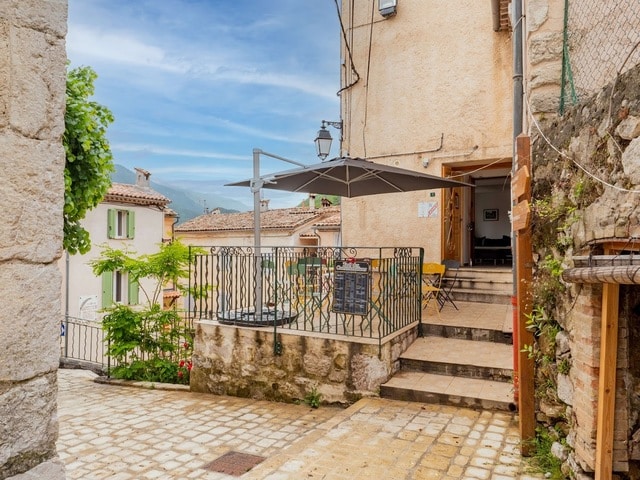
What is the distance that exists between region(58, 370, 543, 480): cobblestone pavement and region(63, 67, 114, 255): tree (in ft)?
7.71

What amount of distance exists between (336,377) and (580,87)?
150 inches

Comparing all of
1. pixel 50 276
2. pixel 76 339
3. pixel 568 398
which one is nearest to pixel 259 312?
pixel 568 398

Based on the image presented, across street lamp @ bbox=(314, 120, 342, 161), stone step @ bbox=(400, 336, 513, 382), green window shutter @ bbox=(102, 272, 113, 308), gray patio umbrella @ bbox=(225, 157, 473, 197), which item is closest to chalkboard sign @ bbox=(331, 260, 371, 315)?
stone step @ bbox=(400, 336, 513, 382)

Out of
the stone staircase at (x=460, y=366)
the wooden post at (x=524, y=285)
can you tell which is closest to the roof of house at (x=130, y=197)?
the stone staircase at (x=460, y=366)

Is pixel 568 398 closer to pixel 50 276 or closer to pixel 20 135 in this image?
pixel 50 276

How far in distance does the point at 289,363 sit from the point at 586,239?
383 centimetres

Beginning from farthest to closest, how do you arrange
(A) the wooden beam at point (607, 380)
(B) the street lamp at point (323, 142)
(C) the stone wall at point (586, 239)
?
(B) the street lamp at point (323, 142) → (A) the wooden beam at point (607, 380) → (C) the stone wall at point (586, 239)

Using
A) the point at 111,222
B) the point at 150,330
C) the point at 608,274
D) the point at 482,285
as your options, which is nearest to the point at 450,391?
the point at 608,274

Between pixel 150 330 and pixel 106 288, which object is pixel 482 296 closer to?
pixel 150 330

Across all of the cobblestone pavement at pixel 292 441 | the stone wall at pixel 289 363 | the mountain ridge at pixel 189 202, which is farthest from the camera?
the mountain ridge at pixel 189 202

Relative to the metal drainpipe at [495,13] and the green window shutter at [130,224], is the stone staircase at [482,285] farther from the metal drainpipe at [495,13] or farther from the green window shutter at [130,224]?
the green window shutter at [130,224]

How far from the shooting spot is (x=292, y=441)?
4379 mm

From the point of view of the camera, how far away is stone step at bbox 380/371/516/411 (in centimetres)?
448

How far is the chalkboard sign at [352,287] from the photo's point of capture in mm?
5613
